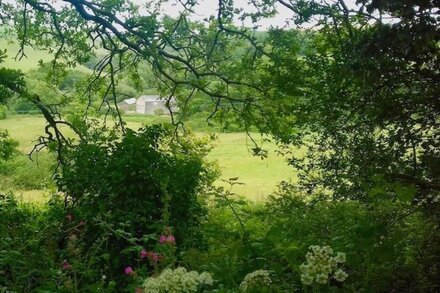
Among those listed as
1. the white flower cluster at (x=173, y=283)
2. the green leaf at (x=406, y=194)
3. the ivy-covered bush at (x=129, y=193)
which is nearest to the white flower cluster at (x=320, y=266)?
the white flower cluster at (x=173, y=283)

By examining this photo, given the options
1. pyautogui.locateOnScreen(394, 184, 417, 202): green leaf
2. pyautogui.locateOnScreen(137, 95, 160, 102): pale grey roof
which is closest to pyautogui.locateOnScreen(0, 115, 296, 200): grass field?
pyautogui.locateOnScreen(137, 95, 160, 102): pale grey roof

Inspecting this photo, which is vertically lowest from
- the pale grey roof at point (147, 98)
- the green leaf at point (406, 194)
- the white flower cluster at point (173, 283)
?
the white flower cluster at point (173, 283)

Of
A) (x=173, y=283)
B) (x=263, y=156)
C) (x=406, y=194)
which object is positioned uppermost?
(x=263, y=156)

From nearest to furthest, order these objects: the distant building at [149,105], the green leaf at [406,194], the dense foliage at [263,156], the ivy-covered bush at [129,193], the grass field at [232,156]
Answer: the green leaf at [406,194] < the dense foliage at [263,156] < the ivy-covered bush at [129,193] < the distant building at [149,105] < the grass field at [232,156]

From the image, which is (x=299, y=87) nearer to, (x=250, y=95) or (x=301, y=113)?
(x=301, y=113)

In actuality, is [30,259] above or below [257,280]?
below

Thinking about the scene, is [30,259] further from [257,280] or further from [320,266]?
[320,266]

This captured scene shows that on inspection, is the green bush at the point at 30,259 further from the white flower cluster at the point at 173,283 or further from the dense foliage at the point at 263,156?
the white flower cluster at the point at 173,283

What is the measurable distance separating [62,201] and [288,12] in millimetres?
2844

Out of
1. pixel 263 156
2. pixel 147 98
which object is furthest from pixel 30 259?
pixel 147 98

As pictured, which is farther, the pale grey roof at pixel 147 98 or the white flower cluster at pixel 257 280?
the pale grey roof at pixel 147 98

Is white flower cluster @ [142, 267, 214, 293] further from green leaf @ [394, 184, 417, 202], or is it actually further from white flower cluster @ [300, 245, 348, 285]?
green leaf @ [394, 184, 417, 202]

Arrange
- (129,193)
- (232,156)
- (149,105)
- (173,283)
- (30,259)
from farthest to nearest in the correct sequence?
(232,156)
(149,105)
(129,193)
(30,259)
(173,283)

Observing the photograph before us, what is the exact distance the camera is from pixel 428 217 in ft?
11.1
